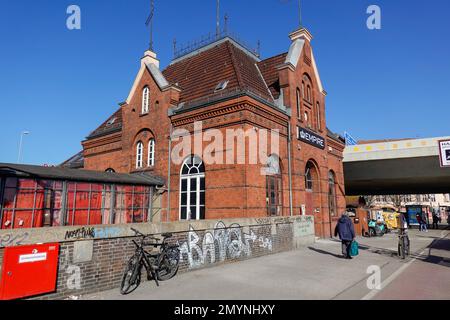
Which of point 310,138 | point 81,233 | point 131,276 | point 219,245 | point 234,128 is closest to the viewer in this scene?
point 81,233

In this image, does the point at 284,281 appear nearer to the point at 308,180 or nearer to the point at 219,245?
the point at 219,245

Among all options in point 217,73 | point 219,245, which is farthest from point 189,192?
point 217,73

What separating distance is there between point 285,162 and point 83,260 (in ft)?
40.9

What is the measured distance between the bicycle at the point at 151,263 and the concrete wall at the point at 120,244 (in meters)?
0.40

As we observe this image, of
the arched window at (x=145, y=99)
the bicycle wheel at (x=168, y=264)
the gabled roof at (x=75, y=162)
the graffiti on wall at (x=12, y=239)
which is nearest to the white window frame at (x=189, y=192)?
Answer: the arched window at (x=145, y=99)

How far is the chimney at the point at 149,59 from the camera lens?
21.3 metres

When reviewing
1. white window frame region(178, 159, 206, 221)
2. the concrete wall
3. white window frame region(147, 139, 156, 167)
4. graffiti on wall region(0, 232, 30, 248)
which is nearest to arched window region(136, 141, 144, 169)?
white window frame region(147, 139, 156, 167)

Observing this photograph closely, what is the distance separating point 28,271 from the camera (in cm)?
591

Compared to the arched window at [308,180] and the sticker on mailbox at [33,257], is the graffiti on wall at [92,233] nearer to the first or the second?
the sticker on mailbox at [33,257]

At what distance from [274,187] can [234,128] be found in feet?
13.1

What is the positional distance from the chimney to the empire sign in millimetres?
11171
